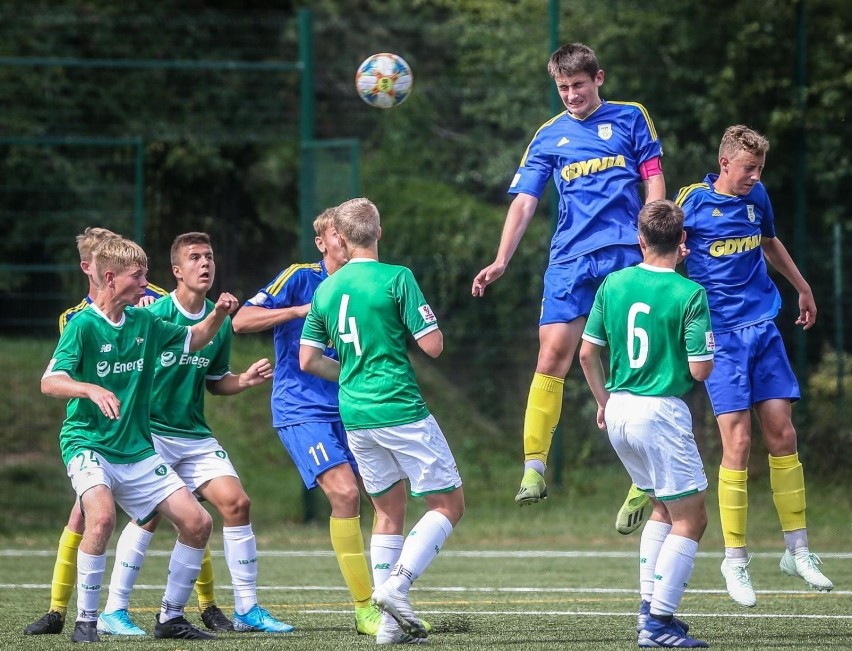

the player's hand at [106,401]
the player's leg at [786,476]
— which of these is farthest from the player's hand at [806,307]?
the player's hand at [106,401]

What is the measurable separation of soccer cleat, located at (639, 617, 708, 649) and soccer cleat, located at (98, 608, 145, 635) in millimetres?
2687

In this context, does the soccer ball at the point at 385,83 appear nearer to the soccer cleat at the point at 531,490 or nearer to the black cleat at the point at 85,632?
the soccer cleat at the point at 531,490

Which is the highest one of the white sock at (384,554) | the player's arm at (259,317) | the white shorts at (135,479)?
the player's arm at (259,317)

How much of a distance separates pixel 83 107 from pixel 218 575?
7.90 meters

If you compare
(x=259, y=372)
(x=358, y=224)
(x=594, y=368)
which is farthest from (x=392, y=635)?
(x=358, y=224)

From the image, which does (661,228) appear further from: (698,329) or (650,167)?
(650,167)

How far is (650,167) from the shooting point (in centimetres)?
755

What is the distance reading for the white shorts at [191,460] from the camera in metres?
7.50

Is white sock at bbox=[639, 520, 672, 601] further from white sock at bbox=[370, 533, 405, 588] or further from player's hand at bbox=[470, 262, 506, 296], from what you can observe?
player's hand at bbox=[470, 262, 506, 296]

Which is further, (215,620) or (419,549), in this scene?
(215,620)

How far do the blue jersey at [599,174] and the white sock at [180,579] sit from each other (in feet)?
8.42

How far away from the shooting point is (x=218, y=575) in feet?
35.2

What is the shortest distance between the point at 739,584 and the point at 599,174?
2335 mm

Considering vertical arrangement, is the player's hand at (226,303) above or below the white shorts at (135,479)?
above
